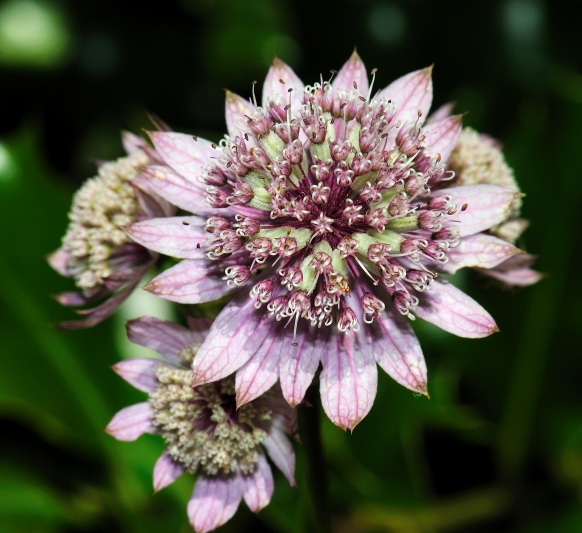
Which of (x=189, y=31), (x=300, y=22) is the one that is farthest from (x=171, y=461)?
(x=189, y=31)

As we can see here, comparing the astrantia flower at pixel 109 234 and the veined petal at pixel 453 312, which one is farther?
the astrantia flower at pixel 109 234

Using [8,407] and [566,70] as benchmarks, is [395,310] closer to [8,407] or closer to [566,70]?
[8,407]

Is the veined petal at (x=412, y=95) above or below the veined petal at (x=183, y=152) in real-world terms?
above

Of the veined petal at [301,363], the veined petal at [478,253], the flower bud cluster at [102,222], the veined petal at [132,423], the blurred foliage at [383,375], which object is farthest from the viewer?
the blurred foliage at [383,375]

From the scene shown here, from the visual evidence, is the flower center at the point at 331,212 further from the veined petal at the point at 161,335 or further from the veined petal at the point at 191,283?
the veined petal at the point at 161,335

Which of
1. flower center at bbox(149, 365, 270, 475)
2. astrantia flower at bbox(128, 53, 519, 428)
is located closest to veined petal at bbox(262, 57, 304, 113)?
astrantia flower at bbox(128, 53, 519, 428)

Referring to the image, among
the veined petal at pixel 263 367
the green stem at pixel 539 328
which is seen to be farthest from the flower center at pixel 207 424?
the green stem at pixel 539 328
